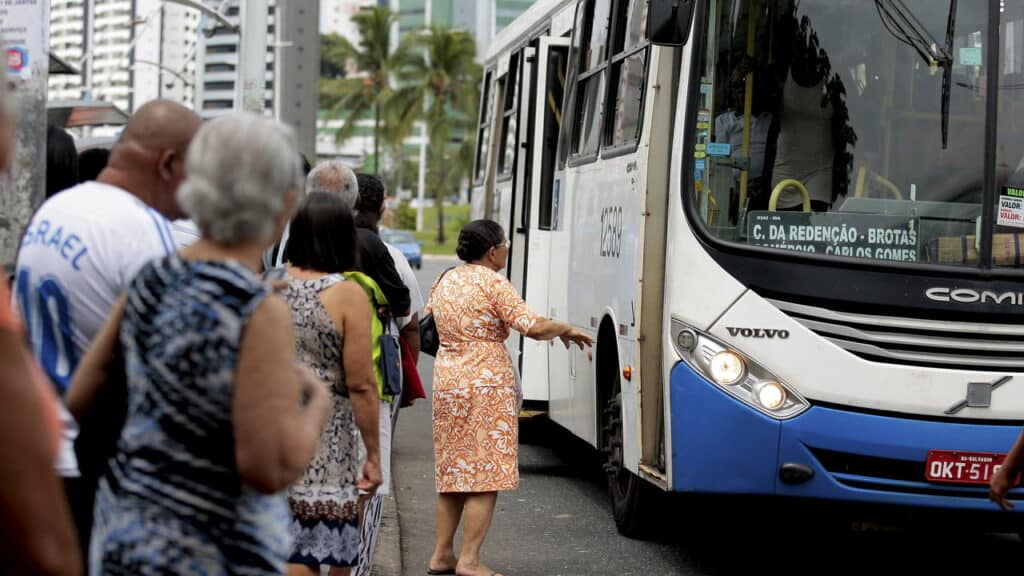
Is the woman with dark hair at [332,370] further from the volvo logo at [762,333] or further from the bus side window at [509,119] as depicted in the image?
the bus side window at [509,119]

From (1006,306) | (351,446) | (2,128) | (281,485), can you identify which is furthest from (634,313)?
(2,128)

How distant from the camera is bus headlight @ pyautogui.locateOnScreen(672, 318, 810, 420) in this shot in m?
6.84

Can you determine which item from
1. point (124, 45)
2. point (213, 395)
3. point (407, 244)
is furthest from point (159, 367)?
point (124, 45)

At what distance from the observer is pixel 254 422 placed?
3.06 m

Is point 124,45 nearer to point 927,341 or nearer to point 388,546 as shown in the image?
point 388,546

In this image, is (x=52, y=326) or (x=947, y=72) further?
(x=947, y=72)

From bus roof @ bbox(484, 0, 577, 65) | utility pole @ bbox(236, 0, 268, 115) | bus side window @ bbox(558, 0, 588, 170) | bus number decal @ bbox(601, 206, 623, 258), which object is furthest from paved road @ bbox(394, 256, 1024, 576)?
utility pole @ bbox(236, 0, 268, 115)

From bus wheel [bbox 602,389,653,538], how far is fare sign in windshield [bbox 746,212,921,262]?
4.72 feet

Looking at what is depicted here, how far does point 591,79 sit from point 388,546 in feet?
10.0

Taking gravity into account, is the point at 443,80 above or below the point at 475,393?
above

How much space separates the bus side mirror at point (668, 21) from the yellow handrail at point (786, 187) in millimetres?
756

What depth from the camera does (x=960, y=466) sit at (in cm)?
678

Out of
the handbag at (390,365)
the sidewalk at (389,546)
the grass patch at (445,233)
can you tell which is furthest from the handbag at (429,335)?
A: the grass patch at (445,233)

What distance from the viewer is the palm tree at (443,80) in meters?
74.3
